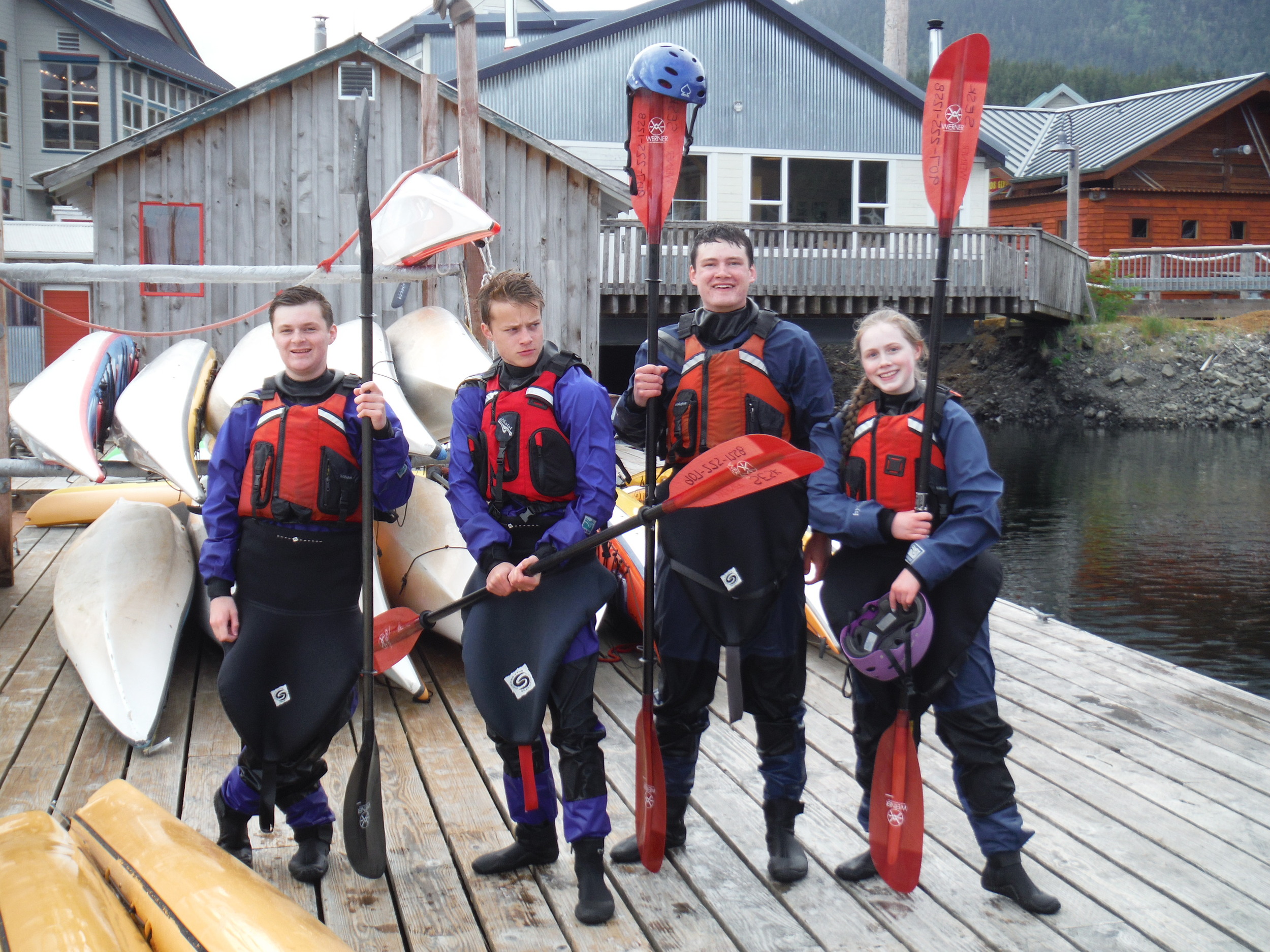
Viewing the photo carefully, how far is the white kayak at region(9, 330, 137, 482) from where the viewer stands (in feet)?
14.3

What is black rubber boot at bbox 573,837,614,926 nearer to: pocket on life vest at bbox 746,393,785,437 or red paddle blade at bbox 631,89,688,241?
pocket on life vest at bbox 746,393,785,437

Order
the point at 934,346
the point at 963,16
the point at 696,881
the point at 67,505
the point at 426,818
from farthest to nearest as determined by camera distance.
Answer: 1. the point at 963,16
2. the point at 67,505
3. the point at 426,818
4. the point at 696,881
5. the point at 934,346

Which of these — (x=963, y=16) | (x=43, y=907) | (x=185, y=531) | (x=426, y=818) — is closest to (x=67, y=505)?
(x=185, y=531)

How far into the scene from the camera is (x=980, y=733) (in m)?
2.55

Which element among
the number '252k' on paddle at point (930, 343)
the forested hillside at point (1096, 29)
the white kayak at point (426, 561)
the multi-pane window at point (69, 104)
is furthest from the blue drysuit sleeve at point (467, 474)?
the forested hillside at point (1096, 29)

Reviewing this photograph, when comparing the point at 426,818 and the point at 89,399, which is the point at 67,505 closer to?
the point at 89,399

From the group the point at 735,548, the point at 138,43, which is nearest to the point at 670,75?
the point at 735,548

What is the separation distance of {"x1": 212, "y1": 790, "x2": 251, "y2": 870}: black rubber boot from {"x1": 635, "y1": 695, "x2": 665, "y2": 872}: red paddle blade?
97cm

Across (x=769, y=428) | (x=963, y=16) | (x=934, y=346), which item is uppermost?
(x=963, y=16)

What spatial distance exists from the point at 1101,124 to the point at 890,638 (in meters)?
32.4

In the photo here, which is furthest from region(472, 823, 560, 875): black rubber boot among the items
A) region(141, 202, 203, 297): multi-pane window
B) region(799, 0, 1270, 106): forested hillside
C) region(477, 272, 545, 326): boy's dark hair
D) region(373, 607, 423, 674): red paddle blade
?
region(799, 0, 1270, 106): forested hillside

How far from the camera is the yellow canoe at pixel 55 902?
74.1 inches

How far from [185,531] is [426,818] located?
95.2 inches

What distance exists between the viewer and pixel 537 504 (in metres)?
2.64
